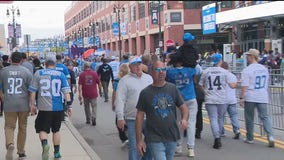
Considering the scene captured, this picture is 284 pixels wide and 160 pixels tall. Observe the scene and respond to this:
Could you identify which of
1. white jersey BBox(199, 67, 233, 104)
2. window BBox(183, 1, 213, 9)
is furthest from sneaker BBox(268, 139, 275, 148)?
window BBox(183, 1, 213, 9)

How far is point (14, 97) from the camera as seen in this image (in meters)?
7.89

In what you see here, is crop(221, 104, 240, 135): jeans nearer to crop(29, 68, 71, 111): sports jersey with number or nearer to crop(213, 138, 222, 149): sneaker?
crop(213, 138, 222, 149): sneaker

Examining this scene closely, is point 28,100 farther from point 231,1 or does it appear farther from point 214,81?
point 231,1

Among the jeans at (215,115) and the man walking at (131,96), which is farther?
the jeans at (215,115)

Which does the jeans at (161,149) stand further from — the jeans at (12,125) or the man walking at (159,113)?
the jeans at (12,125)

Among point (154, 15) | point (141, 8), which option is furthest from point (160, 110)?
point (141, 8)

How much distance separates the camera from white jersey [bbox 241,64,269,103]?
9133 mm

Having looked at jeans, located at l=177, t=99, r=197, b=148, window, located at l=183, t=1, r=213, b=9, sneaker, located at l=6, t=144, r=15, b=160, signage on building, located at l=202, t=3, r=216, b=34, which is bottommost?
sneaker, located at l=6, t=144, r=15, b=160

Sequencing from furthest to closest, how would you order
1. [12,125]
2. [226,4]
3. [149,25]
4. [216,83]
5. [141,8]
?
[141,8]
[149,25]
[226,4]
[216,83]
[12,125]

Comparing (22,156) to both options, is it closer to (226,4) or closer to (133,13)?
(226,4)

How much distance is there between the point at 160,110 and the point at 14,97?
3.50 meters

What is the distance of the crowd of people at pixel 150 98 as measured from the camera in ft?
17.6

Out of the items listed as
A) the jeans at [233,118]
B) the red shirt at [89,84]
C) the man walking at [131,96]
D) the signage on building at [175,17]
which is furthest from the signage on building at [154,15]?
the man walking at [131,96]

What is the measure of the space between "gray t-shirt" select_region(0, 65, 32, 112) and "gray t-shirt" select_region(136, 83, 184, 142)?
3208mm
